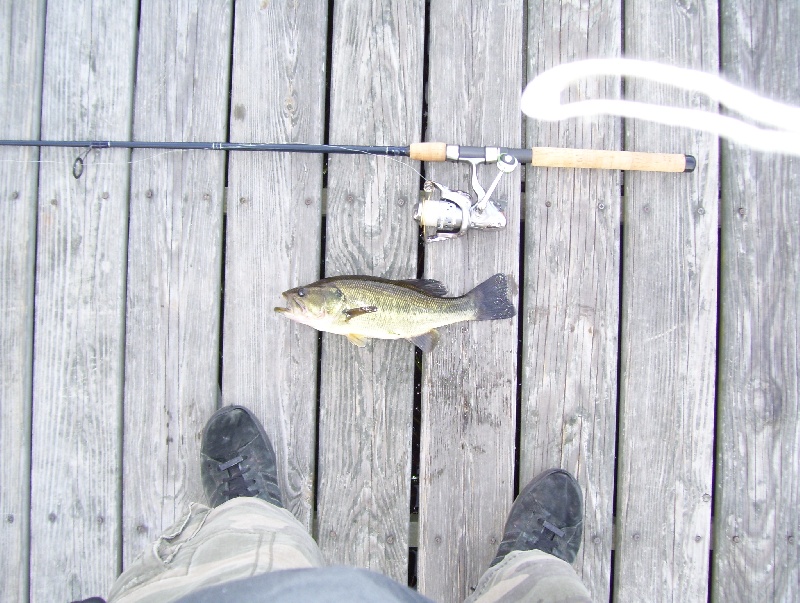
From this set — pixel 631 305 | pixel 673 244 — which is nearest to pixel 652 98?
pixel 673 244

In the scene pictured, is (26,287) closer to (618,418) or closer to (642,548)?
(618,418)

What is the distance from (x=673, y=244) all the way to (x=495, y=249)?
89 centimetres

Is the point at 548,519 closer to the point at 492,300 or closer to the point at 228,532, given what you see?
the point at 492,300

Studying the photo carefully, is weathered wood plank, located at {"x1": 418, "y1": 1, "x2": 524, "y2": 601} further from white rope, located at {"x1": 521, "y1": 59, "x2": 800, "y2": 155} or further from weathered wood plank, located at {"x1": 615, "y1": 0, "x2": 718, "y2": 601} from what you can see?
weathered wood plank, located at {"x1": 615, "y1": 0, "x2": 718, "y2": 601}

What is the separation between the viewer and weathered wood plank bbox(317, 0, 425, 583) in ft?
8.48

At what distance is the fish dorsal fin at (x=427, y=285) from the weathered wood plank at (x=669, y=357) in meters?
0.95

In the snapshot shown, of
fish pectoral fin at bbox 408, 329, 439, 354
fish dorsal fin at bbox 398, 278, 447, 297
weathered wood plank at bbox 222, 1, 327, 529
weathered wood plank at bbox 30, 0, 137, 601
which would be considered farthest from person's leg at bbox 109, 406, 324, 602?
fish dorsal fin at bbox 398, 278, 447, 297

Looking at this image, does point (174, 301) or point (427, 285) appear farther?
point (174, 301)

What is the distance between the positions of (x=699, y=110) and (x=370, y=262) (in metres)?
1.81

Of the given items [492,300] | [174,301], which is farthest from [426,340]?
[174,301]

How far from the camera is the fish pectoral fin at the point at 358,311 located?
7.56ft

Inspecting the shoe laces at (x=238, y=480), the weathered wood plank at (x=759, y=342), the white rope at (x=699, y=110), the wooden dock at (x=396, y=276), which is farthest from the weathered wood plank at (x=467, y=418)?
the weathered wood plank at (x=759, y=342)

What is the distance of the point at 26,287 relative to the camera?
2.63m

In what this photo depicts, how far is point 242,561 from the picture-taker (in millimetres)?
1812
